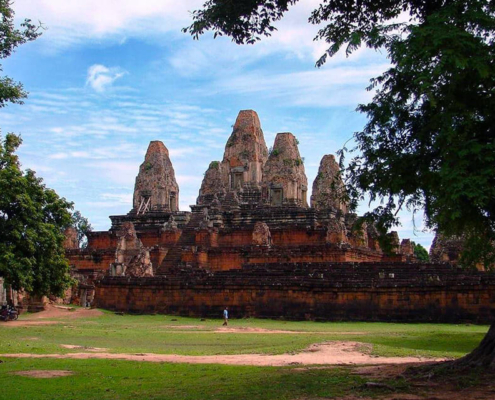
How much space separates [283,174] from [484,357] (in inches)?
1597

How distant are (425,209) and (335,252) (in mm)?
25692

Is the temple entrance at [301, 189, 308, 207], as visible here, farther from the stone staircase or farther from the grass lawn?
the grass lawn

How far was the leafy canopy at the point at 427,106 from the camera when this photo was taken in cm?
1135

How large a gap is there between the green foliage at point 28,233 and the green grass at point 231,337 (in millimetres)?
1917

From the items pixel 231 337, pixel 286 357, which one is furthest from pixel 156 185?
pixel 286 357

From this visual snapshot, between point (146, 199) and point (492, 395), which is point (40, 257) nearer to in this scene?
point (492, 395)

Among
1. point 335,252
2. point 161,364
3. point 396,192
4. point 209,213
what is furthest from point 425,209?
point 209,213

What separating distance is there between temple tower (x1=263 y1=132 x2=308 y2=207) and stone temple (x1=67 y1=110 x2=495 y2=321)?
8 centimetres

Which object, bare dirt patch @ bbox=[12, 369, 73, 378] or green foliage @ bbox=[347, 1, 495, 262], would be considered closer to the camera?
green foliage @ bbox=[347, 1, 495, 262]

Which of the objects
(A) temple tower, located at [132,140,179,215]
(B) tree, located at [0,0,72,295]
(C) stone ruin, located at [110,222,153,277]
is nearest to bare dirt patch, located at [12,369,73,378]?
(B) tree, located at [0,0,72,295]

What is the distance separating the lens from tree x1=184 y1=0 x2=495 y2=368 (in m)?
11.4

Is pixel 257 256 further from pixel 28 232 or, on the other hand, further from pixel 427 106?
pixel 427 106

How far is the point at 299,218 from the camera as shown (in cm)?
4650

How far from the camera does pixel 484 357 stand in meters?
12.7
